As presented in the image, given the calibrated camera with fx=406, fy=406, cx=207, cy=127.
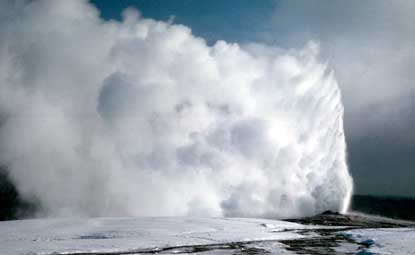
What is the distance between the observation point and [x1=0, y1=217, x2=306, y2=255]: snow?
2070 centimetres

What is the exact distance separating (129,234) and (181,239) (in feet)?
11.6

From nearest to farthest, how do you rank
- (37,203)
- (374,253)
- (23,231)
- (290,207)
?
(374,253), (23,231), (290,207), (37,203)

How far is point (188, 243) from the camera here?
2253 cm

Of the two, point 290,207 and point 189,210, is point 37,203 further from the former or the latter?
point 290,207

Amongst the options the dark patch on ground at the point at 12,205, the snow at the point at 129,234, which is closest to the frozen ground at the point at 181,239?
the snow at the point at 129,234

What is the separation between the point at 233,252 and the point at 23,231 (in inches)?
568

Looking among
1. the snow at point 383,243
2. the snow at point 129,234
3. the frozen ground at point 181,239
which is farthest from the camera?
the snow at point 129,234

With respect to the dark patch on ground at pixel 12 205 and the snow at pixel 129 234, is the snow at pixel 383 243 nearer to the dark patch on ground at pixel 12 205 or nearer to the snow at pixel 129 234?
the snow at pixel 129 234

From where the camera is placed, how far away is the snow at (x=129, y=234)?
2070cm

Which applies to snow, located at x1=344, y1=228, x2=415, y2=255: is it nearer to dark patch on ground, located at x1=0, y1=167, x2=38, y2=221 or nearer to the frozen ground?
the frozen ground

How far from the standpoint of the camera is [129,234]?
82.0ft

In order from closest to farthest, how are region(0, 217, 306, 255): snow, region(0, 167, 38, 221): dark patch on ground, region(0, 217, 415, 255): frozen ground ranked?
region(0, 217, 415, 255): frozen ground < region(0, 217, 306, 255): snow < region(0, 167, 38, 221): dark patch on ground

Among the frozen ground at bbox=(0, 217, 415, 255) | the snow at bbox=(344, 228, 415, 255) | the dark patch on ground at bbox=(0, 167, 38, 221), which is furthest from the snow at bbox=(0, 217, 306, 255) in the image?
the dark patch on ground at bbox=(0, 167, 38, 221)

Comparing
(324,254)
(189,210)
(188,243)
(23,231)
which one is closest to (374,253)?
(324,254)
